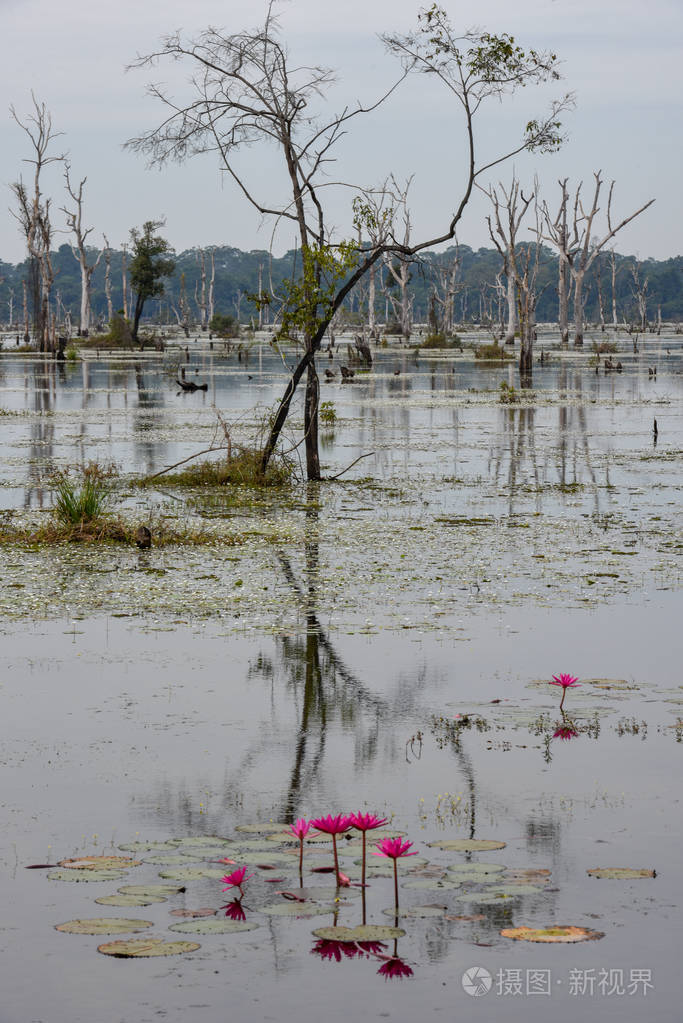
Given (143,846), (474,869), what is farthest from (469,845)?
(143,846)

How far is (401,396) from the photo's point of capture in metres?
40.8

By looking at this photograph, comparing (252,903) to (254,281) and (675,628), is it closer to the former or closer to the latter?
(675,628)

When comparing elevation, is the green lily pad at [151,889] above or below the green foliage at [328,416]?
below

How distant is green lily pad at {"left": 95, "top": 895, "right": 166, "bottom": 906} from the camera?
5156mm

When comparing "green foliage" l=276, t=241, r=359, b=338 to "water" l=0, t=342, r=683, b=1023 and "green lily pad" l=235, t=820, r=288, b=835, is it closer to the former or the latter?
"water" l=0, t=342, r=683, b=1023

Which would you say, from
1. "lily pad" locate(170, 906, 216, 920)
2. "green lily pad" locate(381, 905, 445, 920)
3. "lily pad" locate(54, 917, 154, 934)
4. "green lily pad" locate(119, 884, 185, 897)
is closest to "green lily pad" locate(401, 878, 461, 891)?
"green lily pad" locate(381, 905, 445, 920)

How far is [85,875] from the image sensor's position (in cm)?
542

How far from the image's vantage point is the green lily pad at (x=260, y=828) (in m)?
5.93

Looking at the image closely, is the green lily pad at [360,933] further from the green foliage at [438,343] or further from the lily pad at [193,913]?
the green foliage at [438,343]

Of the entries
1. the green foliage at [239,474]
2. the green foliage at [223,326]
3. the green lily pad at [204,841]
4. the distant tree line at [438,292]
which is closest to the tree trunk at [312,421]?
the green foliage at [239,474]

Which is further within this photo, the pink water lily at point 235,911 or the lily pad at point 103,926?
the pink water lily at point 235,911

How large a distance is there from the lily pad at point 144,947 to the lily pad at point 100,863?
0.64 m

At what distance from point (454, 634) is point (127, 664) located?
7.40ft

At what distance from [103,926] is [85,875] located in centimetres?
47
